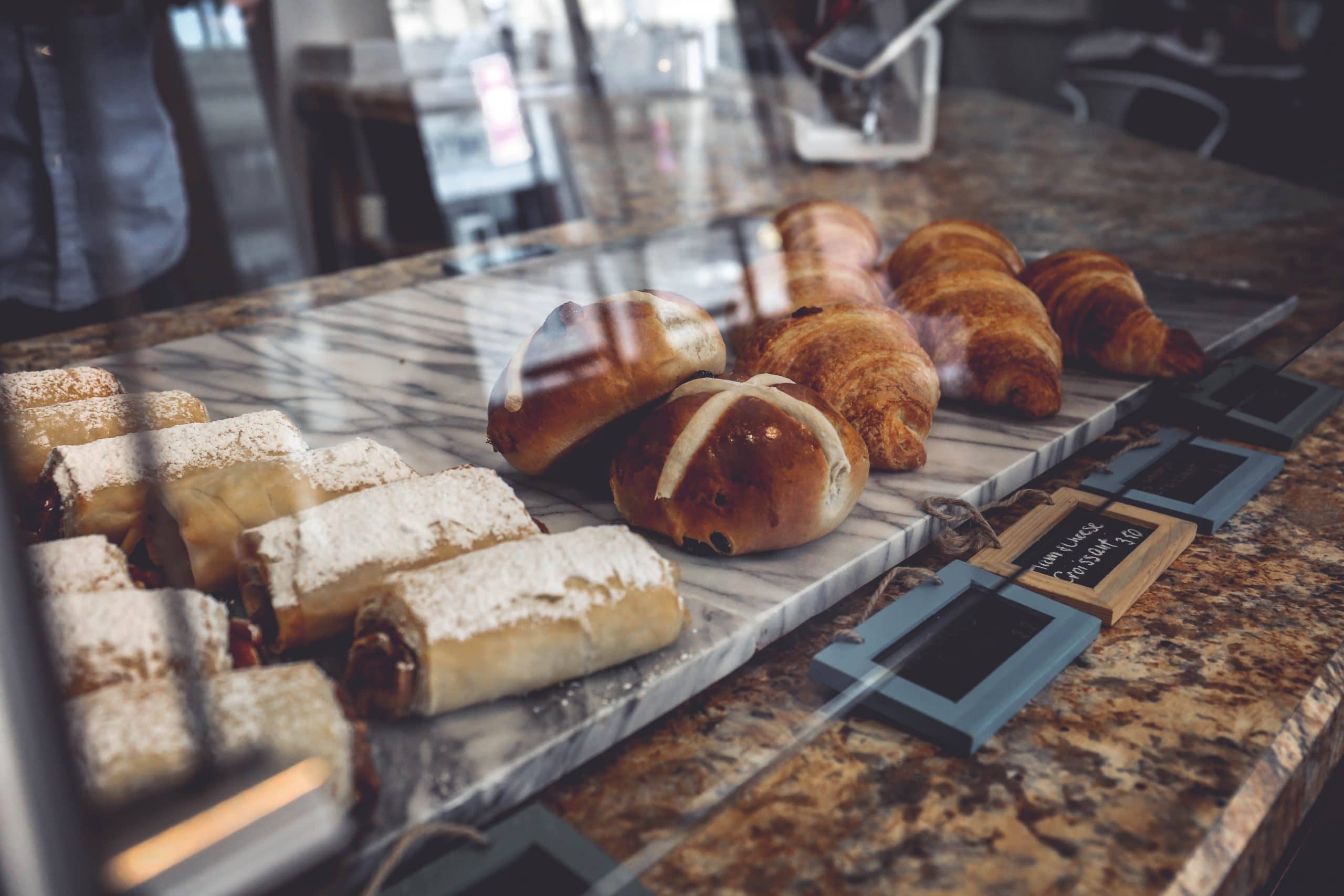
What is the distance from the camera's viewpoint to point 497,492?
2.49ft

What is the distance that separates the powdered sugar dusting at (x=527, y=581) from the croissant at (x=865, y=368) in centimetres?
37

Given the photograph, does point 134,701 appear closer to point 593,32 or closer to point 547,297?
point 547,297

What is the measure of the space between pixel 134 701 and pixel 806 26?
1.70m

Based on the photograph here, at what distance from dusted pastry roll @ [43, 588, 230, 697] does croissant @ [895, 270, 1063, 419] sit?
0.85 m

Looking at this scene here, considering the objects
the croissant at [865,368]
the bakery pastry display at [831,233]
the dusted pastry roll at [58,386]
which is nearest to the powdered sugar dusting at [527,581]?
the croissant at [865,368]

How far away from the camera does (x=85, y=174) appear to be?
1481 mm

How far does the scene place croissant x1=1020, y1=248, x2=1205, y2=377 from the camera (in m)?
1.17

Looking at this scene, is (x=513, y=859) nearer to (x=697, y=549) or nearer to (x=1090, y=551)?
(x=697, y=549)

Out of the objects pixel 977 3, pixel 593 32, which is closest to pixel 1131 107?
pixel 977 3

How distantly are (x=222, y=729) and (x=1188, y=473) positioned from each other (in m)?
0.94

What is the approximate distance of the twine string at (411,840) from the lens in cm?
50

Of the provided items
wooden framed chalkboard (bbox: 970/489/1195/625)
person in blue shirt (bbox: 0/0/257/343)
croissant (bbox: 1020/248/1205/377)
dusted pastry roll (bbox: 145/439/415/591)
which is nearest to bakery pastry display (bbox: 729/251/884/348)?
croissant (bbox: 1020/248/1205/377)

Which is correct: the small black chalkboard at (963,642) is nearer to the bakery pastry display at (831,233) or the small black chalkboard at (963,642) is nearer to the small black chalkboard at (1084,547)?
the small black chalkboard at (1084,547)

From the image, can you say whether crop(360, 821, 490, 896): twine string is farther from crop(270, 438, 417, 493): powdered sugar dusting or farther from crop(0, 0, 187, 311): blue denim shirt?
crop(0, 0, 187, 311): blue denim shirt
